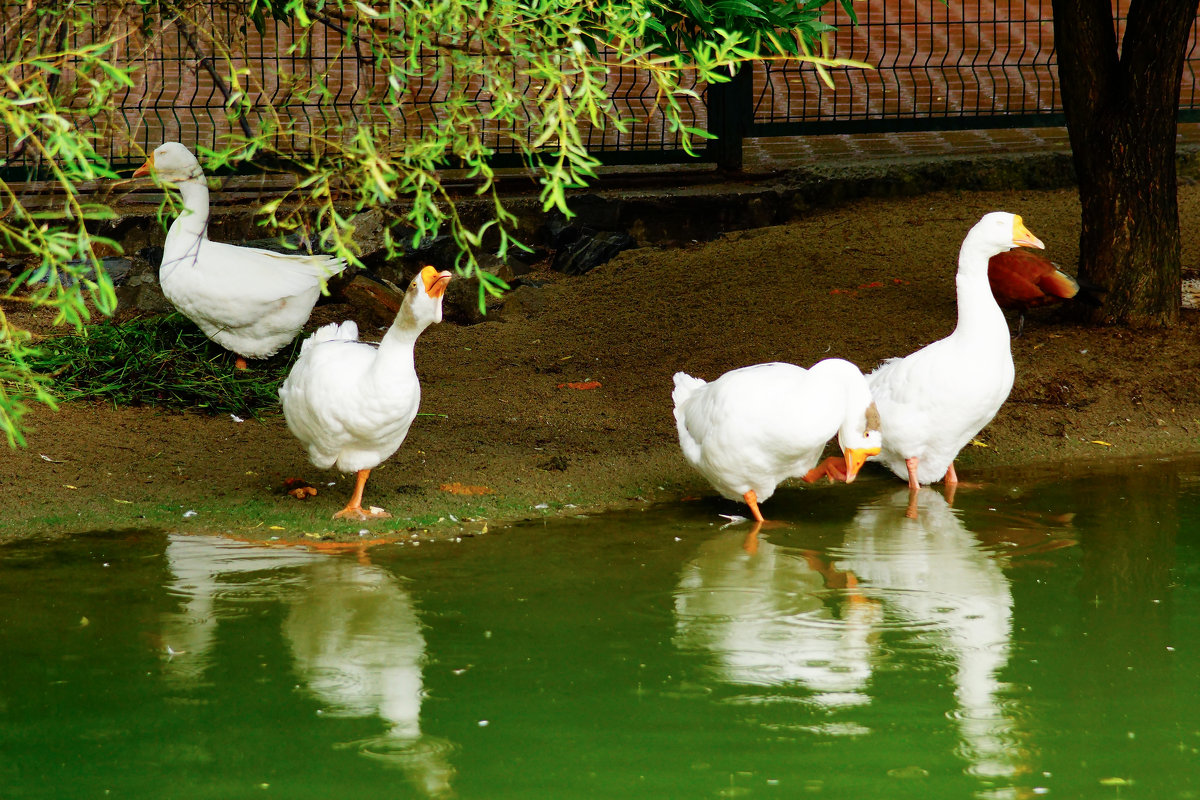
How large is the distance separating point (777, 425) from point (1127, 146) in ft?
11.5

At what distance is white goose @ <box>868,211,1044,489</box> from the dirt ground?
19.6 inches

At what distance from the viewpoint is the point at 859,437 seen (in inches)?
201

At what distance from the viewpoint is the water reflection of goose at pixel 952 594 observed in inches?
138

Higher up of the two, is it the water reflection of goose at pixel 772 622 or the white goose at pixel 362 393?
the white goose at pixel 362 393

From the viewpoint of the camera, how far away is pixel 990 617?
4.26 metres

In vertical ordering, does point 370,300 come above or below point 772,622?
above

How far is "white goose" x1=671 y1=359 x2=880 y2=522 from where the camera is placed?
497cm

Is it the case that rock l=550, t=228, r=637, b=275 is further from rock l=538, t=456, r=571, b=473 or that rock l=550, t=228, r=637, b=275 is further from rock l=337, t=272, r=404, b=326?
rock l=538, t=456, r=571, b=473

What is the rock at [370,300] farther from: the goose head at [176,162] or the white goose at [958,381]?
the white goose at [958,381]

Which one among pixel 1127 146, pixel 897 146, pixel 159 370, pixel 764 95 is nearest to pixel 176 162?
pixel 159 370

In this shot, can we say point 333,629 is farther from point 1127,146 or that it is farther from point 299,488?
point 1127,146

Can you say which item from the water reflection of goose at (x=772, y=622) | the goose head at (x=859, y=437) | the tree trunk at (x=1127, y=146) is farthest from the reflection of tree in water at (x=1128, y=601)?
the tree trunk at (x=1127, y=146)

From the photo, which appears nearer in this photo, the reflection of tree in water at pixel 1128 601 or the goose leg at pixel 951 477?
the reflection of tree in water at pixel 1128 601

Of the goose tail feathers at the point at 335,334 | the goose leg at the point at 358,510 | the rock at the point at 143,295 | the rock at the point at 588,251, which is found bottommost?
the goose leg at the point at 358,510
